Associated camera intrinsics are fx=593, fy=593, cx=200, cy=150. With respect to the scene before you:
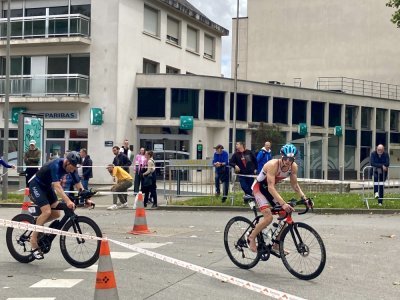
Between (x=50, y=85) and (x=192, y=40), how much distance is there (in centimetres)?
1044

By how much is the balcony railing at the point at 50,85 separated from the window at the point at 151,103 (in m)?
2.99

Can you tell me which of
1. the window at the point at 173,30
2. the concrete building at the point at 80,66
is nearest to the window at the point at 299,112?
the window at the point at 173,30

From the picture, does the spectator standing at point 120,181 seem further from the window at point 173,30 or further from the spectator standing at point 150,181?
the window at point 173,30

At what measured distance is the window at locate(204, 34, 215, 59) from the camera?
3859cm

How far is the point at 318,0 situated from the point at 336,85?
7.62 meters

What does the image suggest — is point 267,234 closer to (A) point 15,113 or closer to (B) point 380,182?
(B) point 380,182

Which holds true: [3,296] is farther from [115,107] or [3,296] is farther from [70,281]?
[115,107]

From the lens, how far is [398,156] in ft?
148

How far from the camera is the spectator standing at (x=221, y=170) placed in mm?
17375

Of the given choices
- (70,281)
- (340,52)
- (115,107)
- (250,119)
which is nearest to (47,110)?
(115,107)

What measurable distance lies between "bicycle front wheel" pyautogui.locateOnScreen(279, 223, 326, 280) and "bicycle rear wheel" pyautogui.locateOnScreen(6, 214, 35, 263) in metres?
3.64

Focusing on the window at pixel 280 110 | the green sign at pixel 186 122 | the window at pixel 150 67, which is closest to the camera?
the green sign at pixel 186 122

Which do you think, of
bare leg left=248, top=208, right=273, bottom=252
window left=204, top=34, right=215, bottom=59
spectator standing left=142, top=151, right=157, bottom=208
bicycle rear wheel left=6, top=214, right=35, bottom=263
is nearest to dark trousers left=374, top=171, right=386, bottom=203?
spectator standing left=142, top=151, right=157, bottom=208

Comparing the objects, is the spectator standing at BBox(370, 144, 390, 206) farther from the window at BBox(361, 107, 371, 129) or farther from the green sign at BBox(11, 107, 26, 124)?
the window at BBox(361, 107, 371, 129)
